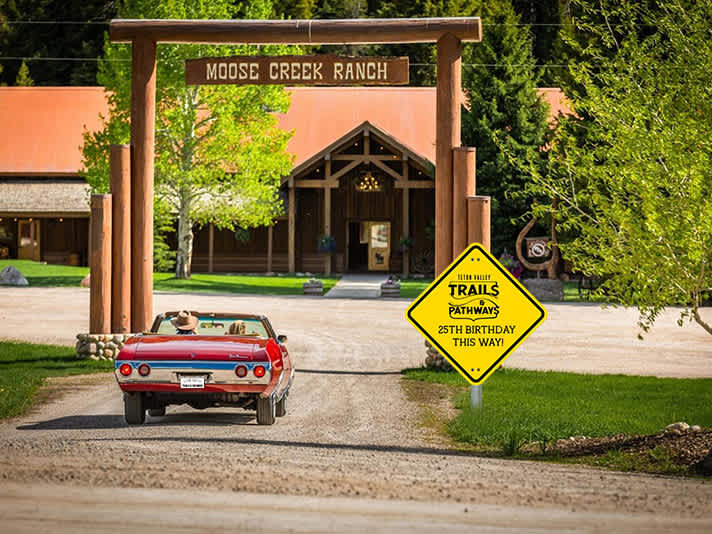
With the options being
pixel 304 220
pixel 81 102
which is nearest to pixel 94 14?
pixel 81 102

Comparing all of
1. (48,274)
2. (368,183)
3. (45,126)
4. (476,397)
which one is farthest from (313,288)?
(476,397)

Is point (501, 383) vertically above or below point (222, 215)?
below

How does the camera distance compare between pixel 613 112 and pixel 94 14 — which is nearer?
pixel 613 112

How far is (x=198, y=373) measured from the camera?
11547 mm

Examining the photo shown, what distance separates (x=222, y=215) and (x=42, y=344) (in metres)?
19.6

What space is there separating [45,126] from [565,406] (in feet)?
143

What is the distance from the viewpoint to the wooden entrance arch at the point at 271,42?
57.8 feet

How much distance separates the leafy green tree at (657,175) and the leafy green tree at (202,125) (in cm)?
2543

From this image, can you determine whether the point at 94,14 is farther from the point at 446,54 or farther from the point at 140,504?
the point at 140,504

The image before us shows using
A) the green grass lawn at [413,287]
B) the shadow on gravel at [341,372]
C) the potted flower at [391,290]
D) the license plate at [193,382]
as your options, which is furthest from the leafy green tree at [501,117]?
the license plate at [193,382]

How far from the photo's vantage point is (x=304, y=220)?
161 feet

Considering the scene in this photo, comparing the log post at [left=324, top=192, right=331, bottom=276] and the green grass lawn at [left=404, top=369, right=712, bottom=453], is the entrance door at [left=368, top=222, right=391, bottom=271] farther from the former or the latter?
the green grass lawn at [left=404, top=369, right=712, bottom=453]

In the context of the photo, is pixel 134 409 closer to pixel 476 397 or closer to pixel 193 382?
pixel 193 382

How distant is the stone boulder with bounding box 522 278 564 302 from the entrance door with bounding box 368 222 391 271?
1512 centimetres
